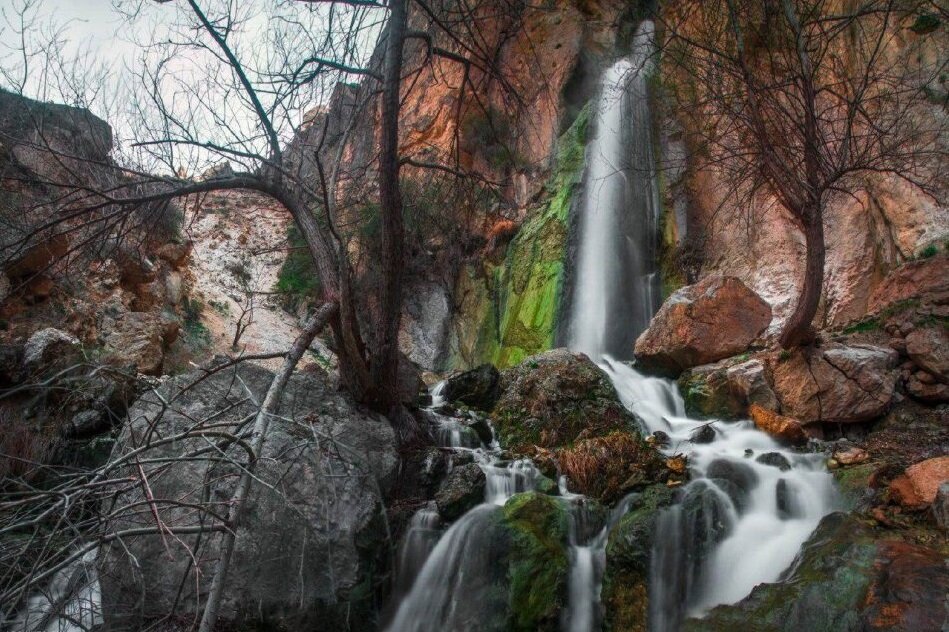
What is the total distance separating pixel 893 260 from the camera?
7.30 metres

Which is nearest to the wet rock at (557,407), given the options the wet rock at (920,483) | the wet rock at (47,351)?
the wet rock at (920,483)

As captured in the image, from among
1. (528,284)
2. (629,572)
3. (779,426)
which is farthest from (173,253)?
(779,426)

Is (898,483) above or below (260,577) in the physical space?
above

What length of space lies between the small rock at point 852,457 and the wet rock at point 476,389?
4149 millimetres

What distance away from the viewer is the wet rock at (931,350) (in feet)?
19.2

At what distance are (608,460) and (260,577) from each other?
3249 mm

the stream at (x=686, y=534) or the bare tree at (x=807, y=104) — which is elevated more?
the bare tree at (x=807, y=104)

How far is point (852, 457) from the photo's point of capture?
4.95 meters

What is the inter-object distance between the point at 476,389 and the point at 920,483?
508 centimetres

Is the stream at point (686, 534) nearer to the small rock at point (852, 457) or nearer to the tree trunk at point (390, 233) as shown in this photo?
the small rock at point (852, 457)

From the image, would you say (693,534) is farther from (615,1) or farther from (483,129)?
(615,1)

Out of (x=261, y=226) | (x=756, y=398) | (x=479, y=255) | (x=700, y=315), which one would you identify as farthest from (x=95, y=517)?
(x=261, y=226)

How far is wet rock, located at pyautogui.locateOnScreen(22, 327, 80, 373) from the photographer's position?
682cm

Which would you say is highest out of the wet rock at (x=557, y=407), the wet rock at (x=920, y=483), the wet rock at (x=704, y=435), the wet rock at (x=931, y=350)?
the wet rock at (x=931, y=350)
